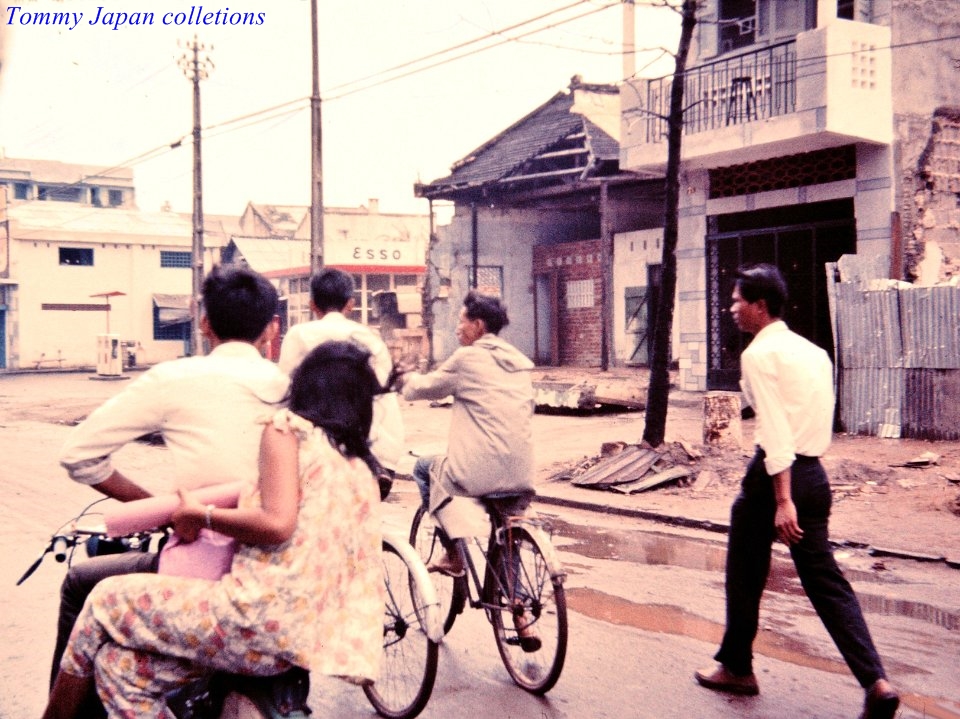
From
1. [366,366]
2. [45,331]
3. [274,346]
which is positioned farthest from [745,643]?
[45,331]

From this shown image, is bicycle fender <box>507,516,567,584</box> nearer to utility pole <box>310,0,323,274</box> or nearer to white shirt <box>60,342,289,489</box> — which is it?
white shirt <box>60,342,289,489</box>

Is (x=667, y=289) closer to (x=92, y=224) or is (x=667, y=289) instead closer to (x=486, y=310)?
(x=486, y=310)

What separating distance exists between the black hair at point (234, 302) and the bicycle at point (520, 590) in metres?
1.96

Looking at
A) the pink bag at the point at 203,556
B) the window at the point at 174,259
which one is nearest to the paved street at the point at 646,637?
the pink bag at the point at 203,556

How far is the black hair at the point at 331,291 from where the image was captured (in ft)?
18.3

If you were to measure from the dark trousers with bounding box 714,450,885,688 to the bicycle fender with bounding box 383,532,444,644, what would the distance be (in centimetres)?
144

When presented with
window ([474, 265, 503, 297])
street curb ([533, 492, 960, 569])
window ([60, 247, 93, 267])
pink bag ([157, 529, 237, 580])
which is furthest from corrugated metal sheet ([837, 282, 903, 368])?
window ([60, 247, 93, 267])

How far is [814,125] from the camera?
532 inches

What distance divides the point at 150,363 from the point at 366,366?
4612 centimetres

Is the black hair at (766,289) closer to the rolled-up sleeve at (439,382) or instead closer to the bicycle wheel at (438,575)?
the rolled-up sleeve at (439,382)

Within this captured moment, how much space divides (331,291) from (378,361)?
1053 millimetres

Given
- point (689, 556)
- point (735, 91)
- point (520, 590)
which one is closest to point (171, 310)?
point (735, 91)

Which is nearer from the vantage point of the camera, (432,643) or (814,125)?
(432,643)

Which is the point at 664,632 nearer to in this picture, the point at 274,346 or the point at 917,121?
the point at 917,121
